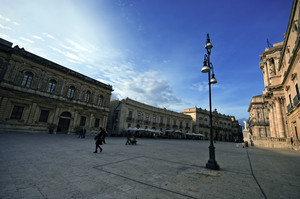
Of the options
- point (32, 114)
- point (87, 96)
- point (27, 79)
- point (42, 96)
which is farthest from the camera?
point (87, 96)

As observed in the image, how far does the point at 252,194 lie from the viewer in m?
3.11

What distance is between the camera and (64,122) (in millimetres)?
22625

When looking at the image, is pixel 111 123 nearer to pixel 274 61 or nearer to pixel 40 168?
pixel 40 168

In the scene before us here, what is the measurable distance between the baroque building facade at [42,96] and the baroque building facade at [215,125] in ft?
114

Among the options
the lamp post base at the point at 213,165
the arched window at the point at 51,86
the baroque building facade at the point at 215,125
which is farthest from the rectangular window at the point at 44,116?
the baroque building facade at the point at 215,125

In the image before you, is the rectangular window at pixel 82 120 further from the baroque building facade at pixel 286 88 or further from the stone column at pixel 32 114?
the baroque building facade at pixel 286 88

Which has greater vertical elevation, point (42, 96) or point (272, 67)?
point (272, 67)

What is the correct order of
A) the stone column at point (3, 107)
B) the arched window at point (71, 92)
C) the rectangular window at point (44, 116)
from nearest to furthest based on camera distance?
the stone column at point (3, 107) → the rectangular window at point (44, 116) → the arched window at point (71, 92)

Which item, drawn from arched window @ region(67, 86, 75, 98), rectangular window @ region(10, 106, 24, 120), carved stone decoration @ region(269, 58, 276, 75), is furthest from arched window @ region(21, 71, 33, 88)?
carved stone decoration @ region(269, 58, 276, 75)

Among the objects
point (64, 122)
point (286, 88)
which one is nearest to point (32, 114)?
point (64, 122)

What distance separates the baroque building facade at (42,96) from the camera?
17.7m

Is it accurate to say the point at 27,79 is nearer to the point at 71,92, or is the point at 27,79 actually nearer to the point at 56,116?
the point at 71,92

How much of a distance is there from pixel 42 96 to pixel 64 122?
529 centimetres

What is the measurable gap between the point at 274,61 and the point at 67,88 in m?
37.6
